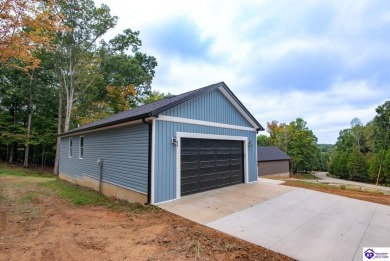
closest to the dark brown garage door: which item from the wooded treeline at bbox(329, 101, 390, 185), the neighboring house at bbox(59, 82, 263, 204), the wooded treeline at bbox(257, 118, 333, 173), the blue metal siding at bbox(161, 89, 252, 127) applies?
the neighboring house at bbox(59, 82, 263, 204)

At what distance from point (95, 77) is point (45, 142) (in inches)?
349

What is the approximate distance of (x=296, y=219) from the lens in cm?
Answer: 556

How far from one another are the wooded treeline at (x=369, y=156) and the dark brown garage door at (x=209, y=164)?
2633 centimetres

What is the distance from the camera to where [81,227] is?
514cm

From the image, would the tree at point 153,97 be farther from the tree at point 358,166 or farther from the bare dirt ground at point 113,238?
the tree at point 358,166

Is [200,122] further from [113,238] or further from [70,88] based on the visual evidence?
[70,88]

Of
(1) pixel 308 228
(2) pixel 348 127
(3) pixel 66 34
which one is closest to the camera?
(1) pixel 308 228

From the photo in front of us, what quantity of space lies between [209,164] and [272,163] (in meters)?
24.1

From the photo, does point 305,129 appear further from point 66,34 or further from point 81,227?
point 81,227

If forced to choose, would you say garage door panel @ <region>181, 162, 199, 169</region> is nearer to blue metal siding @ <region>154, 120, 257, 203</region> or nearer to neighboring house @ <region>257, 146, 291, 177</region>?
blue metal siding @ <region>154, 120, 257, 203</region>

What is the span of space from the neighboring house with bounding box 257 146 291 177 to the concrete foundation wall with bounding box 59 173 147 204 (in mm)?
22929

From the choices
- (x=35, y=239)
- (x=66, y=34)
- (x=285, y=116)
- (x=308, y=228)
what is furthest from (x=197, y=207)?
(x=285, y=116)

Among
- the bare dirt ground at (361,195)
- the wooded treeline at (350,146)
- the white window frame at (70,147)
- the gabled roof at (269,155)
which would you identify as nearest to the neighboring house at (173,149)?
the white window frame at (70,147)

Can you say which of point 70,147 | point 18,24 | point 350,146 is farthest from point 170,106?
point 350,146
